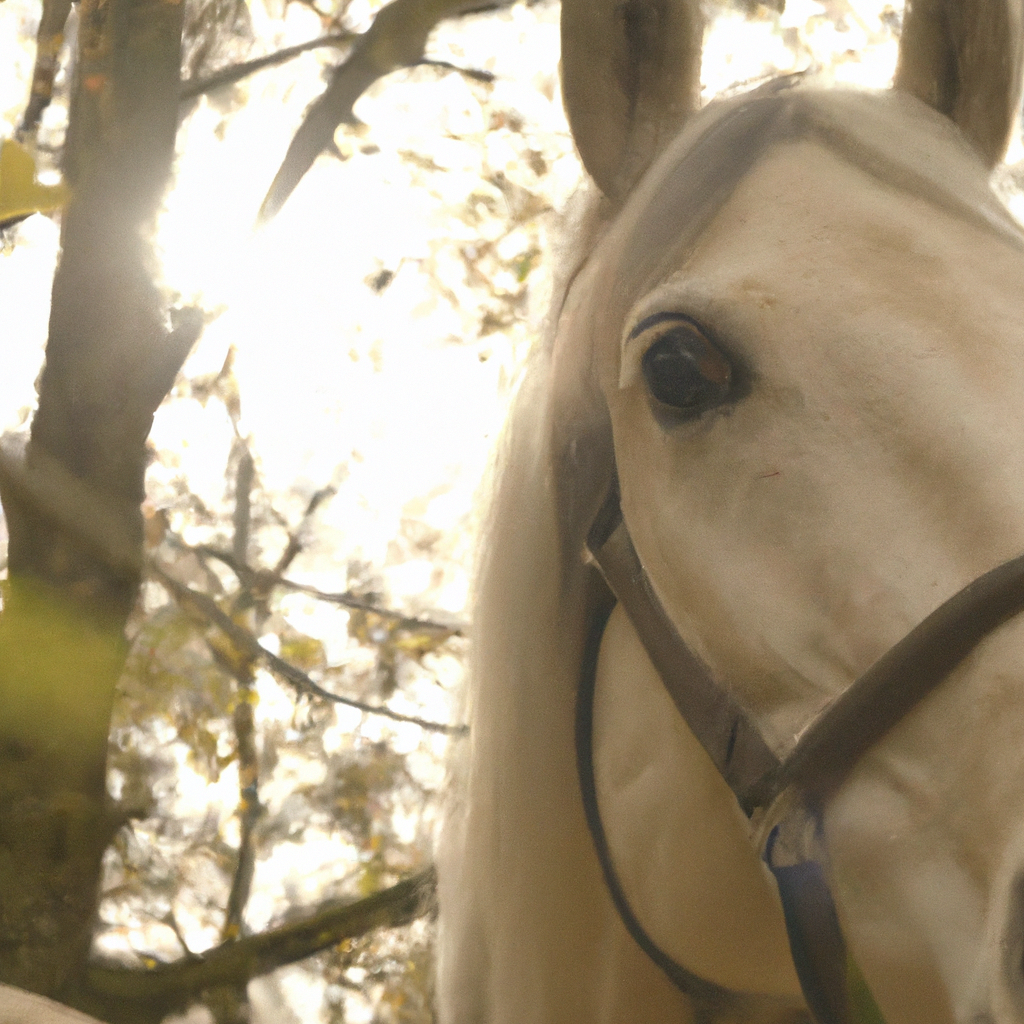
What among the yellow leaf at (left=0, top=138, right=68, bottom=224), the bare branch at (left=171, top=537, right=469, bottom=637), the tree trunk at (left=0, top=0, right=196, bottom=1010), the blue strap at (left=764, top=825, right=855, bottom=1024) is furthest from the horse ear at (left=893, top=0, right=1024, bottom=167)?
the bare branch at (left=171, top=537, right=469, bottom=637)

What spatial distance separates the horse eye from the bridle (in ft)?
0.57

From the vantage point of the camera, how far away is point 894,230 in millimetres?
944

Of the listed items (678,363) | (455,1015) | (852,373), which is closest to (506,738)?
(455,1015)

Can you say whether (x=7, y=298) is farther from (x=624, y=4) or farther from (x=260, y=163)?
(x=624, y=4)

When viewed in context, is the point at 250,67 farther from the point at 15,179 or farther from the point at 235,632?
the point at 15,179

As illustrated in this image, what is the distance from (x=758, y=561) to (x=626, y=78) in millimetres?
667

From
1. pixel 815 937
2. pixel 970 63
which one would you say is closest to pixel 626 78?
pixel 970 63

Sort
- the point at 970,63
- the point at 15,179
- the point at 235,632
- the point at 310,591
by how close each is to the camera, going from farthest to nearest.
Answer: the point at 310,591 < the point at 235,632 < the point at 15,179 < the point at 970,63

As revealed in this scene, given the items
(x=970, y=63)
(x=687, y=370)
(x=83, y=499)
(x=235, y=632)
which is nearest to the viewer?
(x=687, y=370)

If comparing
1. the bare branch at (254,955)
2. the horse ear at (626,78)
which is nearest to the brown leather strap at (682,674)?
the horse ear at (626,78)

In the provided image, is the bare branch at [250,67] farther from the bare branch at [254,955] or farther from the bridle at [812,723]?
the bridle at [812,723]

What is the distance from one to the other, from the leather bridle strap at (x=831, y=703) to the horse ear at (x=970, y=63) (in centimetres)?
65

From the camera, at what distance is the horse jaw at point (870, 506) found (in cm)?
74

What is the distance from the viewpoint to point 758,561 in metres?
0.92
